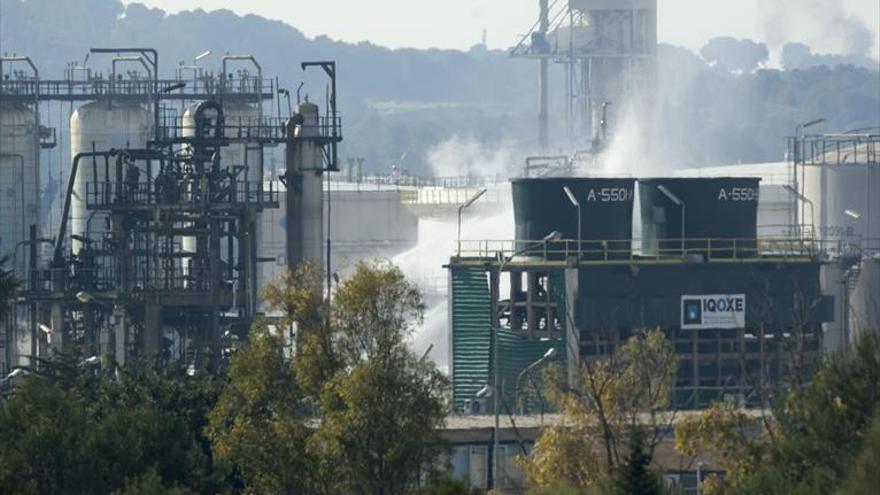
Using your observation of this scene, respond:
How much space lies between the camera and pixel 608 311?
6312cm

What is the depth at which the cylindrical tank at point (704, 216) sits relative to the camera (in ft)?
214

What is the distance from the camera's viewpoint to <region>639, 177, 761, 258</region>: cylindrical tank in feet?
214

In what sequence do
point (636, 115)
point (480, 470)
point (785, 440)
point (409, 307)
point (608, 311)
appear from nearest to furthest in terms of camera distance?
point (785, 440) < point (409, 307) < point (480, 470) < point (608, 311) < point (636, 115)

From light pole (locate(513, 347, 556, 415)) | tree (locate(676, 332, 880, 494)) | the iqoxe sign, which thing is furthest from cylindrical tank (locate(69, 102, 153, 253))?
tree (locate(676, 332, 880, 494))

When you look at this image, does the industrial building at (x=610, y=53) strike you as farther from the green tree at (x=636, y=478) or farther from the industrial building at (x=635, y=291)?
the green tree at (x=636, y=478)

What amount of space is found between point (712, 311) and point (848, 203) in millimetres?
24152

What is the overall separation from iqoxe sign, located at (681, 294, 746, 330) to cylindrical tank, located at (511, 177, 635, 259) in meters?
2.17

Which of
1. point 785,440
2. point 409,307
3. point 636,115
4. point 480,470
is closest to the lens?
point 785,440

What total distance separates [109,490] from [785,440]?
10.7 meters

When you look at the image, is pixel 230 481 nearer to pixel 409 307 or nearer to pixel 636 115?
pixel 409 307

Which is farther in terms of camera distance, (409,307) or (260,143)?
(260,143)

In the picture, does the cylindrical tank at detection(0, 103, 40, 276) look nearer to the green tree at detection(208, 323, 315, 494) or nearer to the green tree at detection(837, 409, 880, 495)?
the green tree at detection(208, 323, 315, 494)

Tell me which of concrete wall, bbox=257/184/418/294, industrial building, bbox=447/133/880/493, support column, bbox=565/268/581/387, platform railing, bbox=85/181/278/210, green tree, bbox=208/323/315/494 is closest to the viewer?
green tree, bbox=208/323/315/494

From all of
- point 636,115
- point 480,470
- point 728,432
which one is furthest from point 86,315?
point 636,115
